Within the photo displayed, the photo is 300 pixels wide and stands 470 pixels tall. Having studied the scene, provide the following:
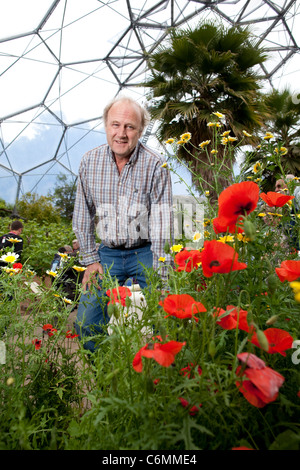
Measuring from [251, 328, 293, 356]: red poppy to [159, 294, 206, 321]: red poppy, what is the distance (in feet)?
0.31

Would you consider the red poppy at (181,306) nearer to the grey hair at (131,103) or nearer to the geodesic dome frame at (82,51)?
the grey hair at (131,103)

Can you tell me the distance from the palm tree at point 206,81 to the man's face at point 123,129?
4270mm

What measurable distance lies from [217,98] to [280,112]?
238cm

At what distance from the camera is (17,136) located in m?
14.8

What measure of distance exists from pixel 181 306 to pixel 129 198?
1.32 meters

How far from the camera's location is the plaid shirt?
1.74 m

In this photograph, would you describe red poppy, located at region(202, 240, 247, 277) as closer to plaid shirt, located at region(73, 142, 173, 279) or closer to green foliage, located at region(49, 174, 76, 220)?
plaid shirt, located at region(73, 142, 173, 279)

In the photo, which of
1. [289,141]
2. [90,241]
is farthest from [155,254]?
[289,141]

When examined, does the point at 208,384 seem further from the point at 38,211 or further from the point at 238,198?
the point at 38,211

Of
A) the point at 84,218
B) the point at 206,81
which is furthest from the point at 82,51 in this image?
the point at 84,218

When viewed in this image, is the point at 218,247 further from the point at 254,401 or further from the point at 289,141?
the point at 289,141

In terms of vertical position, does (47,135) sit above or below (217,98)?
above

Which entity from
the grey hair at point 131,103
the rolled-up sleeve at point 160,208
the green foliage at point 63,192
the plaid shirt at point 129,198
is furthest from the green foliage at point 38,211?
the rolled-up sleeve at point 160,208

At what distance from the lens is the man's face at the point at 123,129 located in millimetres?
1815
